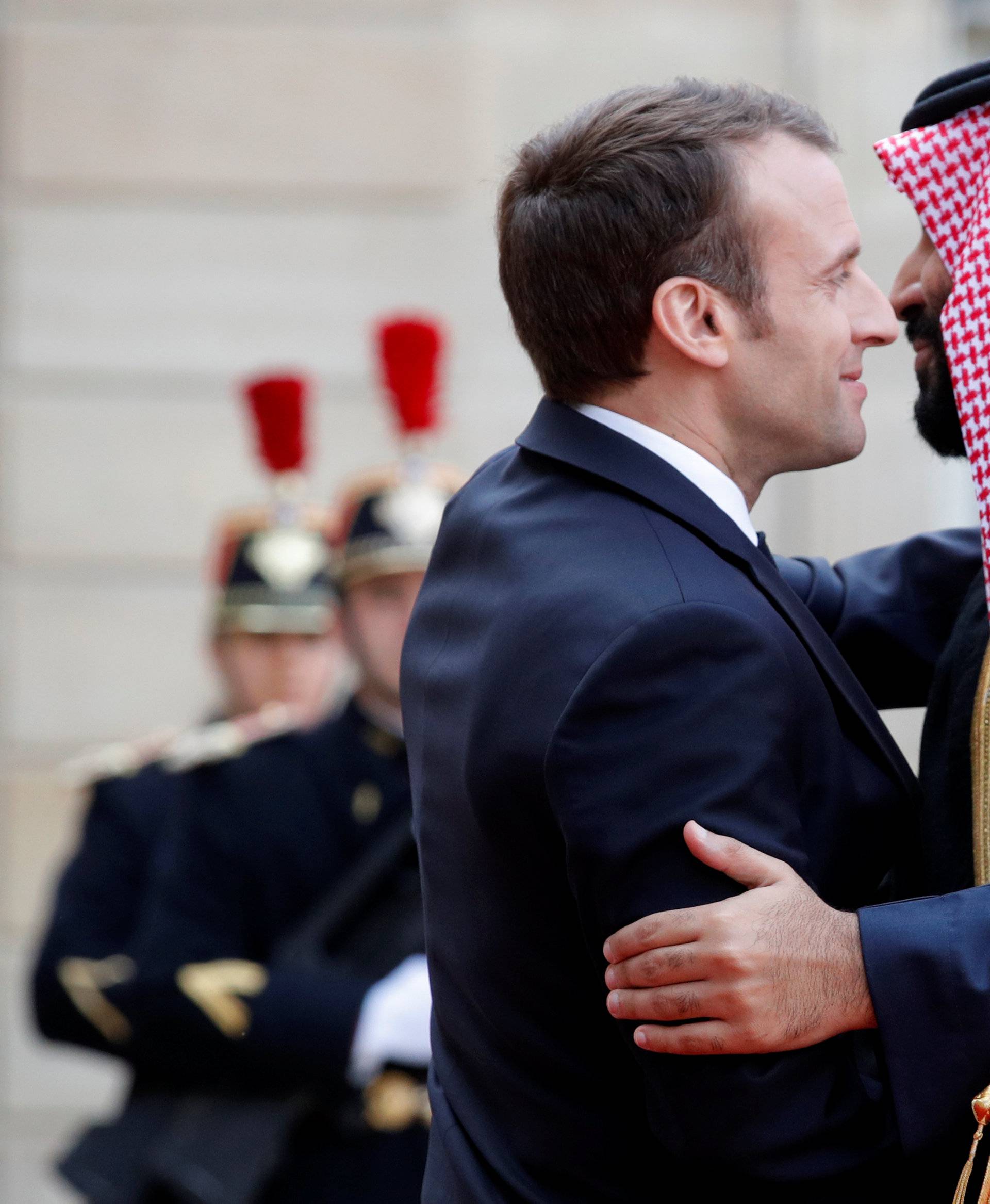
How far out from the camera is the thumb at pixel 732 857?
1.58 metres

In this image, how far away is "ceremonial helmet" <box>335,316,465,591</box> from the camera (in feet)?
15.0

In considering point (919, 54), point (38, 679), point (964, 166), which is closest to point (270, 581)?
point (38, 679)

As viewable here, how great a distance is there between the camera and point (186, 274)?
21.0 feet

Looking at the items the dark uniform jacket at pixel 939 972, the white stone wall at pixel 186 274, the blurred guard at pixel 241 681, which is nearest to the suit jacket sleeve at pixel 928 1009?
the dark uniform jacket at pixel 939 972

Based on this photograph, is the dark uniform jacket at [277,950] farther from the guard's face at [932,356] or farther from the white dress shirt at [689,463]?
the white dress shirt at [689,463]

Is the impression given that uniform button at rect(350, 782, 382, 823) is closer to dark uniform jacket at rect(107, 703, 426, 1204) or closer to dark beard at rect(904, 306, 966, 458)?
dark uniform jacket at rect(107, 703, 426, 1204)

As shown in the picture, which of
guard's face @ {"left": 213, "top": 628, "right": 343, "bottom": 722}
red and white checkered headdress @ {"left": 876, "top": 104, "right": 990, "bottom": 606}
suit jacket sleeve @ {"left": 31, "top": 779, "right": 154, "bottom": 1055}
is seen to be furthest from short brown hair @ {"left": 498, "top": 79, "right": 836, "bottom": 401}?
guard's face @ {"left": 213, "top": 628, "right": 343, "bottom": 722}

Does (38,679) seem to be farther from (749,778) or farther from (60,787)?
(749,778)

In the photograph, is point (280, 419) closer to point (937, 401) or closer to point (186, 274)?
point (186, 274)

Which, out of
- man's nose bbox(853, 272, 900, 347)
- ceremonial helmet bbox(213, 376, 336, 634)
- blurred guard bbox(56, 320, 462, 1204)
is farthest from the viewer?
ceremonial helmet bbox(213, 376, 336, 634)

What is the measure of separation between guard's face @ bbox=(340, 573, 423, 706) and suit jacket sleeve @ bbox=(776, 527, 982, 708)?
2113mm

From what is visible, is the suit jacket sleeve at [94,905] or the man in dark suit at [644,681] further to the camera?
the suit jacket sleeve at [94,905]

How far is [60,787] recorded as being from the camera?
255 inches

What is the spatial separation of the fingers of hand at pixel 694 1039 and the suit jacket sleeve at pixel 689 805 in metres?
0.02
